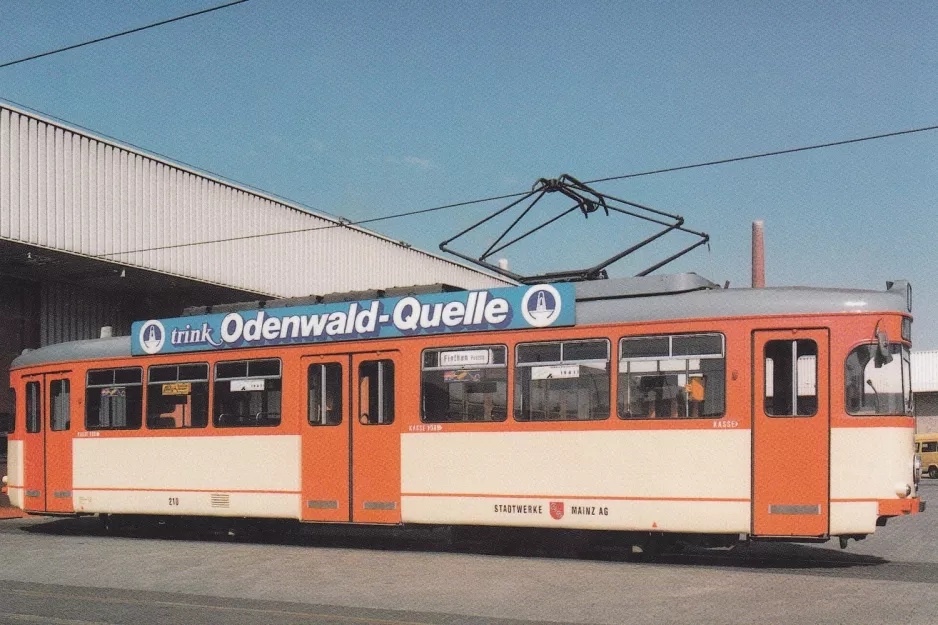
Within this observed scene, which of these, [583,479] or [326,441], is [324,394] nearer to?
[326,441]

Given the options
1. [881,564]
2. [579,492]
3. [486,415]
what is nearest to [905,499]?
[881,564]

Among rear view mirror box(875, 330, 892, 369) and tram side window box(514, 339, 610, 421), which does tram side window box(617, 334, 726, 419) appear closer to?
tram side window box(514, 339, 610, 421)

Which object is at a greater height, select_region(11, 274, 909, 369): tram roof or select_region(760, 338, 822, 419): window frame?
select_region(11, 274, 909, 369): tram roof

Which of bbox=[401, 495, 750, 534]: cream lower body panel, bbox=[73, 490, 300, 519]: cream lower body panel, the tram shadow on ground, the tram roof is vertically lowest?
the tram shadow on ground

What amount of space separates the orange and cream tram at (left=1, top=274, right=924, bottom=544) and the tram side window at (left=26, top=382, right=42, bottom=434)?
95 cm

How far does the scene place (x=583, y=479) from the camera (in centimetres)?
1292

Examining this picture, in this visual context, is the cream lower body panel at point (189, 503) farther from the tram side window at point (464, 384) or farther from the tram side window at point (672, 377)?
the tram side window at point (672, 377)

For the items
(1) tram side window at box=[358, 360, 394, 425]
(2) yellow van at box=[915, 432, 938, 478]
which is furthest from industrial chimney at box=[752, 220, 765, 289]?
(1) tram side window at box=[358, 360, 394, 425]

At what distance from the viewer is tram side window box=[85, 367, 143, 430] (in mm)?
16766

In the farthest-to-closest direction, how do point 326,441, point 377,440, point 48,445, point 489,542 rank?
point 48,445, point 489,542, point 326,441, point 377,440

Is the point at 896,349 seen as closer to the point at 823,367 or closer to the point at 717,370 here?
the point at 823,367

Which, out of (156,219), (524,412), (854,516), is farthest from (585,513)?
(156,219)

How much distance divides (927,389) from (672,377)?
43.0 m

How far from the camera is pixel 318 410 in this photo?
1494 centimetres
